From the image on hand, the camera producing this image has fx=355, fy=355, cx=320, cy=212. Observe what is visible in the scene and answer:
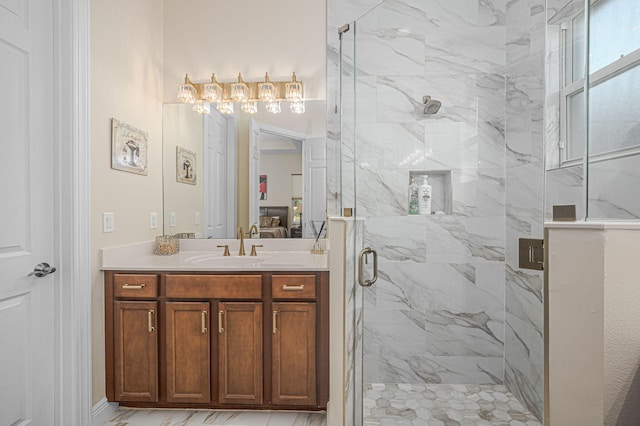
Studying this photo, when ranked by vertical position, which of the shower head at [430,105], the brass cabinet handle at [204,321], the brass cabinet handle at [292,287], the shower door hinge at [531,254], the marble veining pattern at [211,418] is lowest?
the marble veining pattern at [211,418]

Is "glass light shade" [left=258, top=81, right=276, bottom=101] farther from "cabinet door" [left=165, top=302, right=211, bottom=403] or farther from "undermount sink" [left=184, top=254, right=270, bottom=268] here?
"cabinet door" [left=165, top=302, right=211, bottom=403]

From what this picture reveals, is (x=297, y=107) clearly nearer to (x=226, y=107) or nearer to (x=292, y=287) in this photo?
(x=226, y=107)

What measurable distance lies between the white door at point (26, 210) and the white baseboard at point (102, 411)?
0.74 feet

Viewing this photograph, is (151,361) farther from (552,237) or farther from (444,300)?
(552,237)

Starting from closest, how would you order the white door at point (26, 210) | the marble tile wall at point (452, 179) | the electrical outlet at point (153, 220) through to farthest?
the white door at point (26, 210) < the marble tile wall at point (452, 179) < the electrical outlet at point (153, 220)

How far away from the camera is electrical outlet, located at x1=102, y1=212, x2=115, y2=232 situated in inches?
79.4

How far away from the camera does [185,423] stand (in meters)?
2.00

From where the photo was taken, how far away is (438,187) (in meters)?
2.14

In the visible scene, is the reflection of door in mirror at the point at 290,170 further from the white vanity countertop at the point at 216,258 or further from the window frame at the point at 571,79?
the window frame at the point at 571,79

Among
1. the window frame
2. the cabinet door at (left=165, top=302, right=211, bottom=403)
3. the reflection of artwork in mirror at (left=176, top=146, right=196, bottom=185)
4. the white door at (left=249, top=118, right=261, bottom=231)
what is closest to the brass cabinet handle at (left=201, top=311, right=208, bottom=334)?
the cabinet door at (left=165, top=302, right=211, bottom=403)

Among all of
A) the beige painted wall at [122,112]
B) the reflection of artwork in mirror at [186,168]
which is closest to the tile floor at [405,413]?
the beige painted wall at [122,112]

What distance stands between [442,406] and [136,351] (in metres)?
1.77

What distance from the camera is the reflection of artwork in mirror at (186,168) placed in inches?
105

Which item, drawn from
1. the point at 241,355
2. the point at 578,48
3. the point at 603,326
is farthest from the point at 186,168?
the point at 603,326
